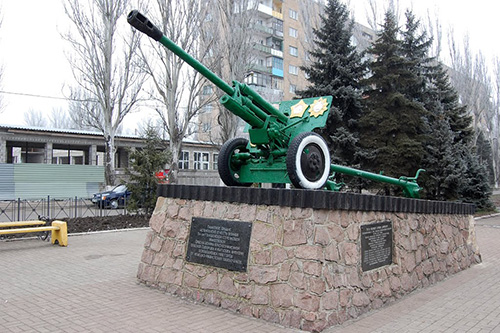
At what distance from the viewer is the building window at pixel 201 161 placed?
111 feet

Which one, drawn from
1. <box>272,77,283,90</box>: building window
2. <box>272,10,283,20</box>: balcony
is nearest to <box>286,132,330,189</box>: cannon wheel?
<box>272,77,283,90</box>: building window

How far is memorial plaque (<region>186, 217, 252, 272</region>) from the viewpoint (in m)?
5.07

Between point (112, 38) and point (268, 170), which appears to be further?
point (112, 38)

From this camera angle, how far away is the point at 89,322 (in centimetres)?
443

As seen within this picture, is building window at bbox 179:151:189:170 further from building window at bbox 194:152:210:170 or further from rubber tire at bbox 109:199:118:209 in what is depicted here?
rubber tire at bbox 109:199:118:209

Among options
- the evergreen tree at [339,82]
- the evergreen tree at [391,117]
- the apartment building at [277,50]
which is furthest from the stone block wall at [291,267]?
the apartment building at [277,50]

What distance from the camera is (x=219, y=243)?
5.30 metres

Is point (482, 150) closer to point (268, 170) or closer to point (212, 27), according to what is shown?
point (212, 27)

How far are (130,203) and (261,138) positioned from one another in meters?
8.48

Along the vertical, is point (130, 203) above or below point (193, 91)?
below

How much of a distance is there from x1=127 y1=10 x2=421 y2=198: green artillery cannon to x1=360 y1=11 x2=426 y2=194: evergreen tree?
1078 centimetres

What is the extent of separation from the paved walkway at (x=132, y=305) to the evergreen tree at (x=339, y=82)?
906 centimetres

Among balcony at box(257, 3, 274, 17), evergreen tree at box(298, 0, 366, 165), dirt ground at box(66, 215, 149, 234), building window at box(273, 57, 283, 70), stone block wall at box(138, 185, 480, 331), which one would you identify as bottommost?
dirt ground at box(66, 215, 149, 234)

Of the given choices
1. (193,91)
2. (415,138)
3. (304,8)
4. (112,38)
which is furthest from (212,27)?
(415,138)
